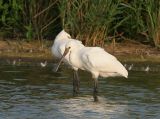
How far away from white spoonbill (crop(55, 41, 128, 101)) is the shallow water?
356 millimetres

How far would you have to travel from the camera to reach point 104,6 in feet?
54.3

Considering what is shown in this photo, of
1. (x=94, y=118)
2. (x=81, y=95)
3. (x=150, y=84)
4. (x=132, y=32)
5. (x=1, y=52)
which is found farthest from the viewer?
(x=132, y=32)

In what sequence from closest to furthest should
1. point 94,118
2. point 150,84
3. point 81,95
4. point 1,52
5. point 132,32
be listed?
point 94,118 < point 81,95 < point 150,84 < point 1,52 < point 132,32

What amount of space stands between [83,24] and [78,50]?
15.4ft

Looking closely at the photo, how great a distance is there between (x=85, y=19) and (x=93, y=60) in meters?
5.12

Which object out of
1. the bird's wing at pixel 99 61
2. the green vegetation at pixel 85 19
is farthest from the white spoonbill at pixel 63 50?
the green vegetation at pixel 85 19

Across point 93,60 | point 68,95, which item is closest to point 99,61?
point 93,60

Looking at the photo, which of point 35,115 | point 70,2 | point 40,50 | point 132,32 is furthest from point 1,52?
point 35,115

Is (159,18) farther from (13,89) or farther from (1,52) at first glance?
(13,89)

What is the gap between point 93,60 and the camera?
1156cm

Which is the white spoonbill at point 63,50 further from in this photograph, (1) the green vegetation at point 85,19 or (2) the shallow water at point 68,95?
(1) the green vegetation at point 85,19

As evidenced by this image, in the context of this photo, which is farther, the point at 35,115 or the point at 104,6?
the point at 104,6

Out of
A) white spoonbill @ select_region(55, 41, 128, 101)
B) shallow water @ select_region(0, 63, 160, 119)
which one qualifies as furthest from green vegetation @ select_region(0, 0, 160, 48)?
white spoonbill @ select_region(55, 41, 128, 101)

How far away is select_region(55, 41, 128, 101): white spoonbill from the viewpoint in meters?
11.6
